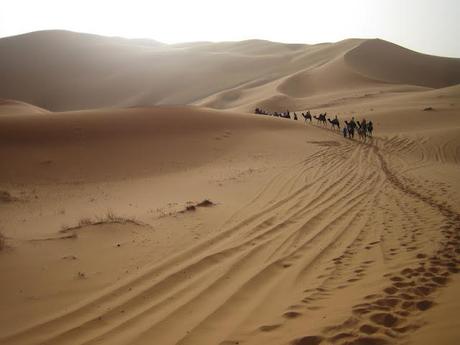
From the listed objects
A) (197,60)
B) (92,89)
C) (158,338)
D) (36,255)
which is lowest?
(158,338)

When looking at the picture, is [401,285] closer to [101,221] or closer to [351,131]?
[101,221]

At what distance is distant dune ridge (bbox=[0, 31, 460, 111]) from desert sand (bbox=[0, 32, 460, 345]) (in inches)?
1018

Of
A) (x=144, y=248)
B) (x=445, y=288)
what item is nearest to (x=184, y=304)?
(x=144, y=248)

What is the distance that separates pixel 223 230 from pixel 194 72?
6816 cm

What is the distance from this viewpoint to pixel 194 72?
237 feet

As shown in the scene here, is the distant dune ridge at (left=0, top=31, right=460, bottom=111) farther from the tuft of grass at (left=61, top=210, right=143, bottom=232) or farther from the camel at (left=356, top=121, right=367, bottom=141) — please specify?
the tuft of grass at (left=61, top=210, right=143, bottom=232)

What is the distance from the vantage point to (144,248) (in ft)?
20.6

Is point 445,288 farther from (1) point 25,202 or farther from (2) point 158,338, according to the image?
(1) point 25,202

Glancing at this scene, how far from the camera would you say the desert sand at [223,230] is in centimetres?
408

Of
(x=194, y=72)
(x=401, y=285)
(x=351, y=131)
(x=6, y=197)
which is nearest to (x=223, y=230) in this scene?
(x=401, y=285)

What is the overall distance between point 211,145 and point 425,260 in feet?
45.0

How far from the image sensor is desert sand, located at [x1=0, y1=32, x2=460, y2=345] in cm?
408

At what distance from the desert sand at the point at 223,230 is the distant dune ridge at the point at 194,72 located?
2585cm

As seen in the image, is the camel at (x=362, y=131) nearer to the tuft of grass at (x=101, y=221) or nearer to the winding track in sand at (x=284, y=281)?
the winding track in sand at (x=284, y=281)
